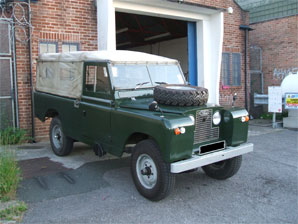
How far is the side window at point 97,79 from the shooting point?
16.7ft

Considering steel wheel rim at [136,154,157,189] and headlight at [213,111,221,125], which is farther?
headlight at [213,111,221,125]

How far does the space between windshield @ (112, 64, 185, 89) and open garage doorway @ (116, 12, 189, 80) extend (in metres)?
7.99

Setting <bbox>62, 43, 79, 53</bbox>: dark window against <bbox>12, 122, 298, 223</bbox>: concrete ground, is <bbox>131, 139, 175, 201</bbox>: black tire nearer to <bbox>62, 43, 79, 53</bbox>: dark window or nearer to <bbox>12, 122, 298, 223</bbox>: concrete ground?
<bbox>12, 122, 298, 223</bbox>: concrete ground

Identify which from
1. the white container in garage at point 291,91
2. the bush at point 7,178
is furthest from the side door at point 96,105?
the white container in garage at point 291,91

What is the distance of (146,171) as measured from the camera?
4.25m

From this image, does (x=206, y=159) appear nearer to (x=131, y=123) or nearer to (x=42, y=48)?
(x=131, y=123)

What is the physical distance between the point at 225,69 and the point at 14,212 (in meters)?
9.53

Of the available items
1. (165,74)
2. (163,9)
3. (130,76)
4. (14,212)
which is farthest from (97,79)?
(163,9)

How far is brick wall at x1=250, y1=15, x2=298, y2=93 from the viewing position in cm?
1255

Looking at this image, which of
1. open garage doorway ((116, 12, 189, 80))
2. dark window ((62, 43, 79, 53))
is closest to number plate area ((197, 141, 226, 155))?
dark window ((62, 43, 79, 53))

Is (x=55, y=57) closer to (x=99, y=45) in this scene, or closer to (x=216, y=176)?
(x=99, y=45)

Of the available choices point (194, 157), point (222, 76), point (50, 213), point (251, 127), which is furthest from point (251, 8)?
point (50, 213)

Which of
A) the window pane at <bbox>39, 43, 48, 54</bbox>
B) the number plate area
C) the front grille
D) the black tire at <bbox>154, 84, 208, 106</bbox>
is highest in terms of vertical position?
the window pane at <bbox>39, 43, 48, 54</bbox>

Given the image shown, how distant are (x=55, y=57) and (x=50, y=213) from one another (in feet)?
11.7
